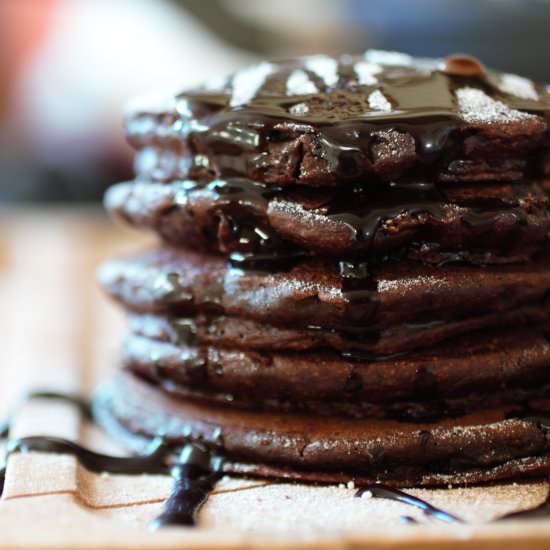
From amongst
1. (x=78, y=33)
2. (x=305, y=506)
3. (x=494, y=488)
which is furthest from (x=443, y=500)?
(x=78, y=33)

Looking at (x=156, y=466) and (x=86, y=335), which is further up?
(x=156, y=466)

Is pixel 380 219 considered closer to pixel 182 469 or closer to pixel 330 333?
pixel 330 333

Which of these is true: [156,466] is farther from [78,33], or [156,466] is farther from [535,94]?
[78,33]

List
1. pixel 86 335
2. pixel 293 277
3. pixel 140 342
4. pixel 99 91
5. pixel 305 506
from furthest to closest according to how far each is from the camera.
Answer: pixel 99 91 → pixel 86 335 → pixel 140 342 → pixel 293 277 → pixel 305 506

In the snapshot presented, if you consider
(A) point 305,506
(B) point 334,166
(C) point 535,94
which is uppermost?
(C) point 535,94

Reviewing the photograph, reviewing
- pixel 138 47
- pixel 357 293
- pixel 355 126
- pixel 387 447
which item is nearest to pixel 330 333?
pixel 357 293

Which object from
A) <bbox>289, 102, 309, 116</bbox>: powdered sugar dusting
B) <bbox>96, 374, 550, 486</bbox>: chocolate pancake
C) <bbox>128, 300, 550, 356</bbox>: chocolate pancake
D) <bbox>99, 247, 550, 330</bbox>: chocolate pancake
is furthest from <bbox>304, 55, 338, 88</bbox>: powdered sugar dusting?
<bbox>96, 374, 550, 486</bbox>: chocolate pancake

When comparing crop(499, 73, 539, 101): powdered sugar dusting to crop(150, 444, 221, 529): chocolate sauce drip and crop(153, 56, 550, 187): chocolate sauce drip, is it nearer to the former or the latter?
crop(153, 56, 550, 187): chocolate sauce drip
